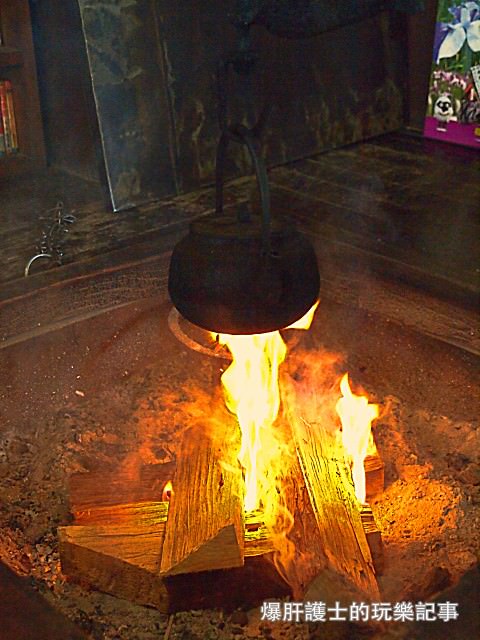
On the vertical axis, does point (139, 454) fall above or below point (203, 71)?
below

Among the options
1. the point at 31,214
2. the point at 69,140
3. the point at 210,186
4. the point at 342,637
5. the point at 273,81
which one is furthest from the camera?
the point at 69,140

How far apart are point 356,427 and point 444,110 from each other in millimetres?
2259

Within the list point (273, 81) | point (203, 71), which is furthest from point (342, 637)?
point (273, 81)

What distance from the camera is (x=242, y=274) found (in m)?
1.36

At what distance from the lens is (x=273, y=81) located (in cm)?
336

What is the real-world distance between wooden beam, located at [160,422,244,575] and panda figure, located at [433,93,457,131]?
7.87ft

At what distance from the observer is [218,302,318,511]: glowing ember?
1790 millimetres

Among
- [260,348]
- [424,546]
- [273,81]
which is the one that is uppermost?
[273,81]

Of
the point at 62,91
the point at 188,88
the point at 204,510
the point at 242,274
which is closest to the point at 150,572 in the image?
the point at 204,510

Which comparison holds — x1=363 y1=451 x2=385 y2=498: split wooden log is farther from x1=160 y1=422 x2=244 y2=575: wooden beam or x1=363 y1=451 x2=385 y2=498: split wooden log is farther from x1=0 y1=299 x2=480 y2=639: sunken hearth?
Answer: x1=160 y1=422 x2=244 y2=575: wooden beam

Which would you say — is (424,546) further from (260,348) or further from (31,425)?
(31,425)

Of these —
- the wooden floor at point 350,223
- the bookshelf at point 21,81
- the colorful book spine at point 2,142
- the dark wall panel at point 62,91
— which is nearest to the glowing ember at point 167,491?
the wooden floor at point 350,223

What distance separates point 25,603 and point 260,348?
1033 mm

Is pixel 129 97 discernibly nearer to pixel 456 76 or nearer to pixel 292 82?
pixel 292 82
